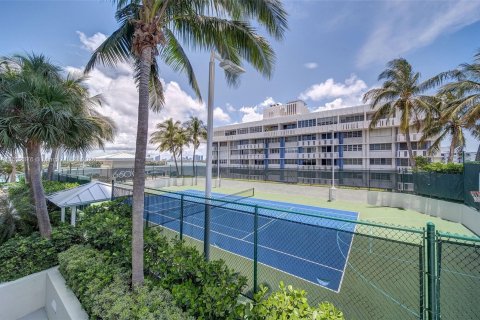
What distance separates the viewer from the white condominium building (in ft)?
118

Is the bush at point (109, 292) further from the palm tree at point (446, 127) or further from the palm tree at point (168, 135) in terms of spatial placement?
the palm tree at point (168, 135)

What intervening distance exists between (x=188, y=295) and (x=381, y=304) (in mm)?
5776

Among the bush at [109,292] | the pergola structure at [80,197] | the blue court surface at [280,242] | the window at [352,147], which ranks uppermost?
the window at [352,147]

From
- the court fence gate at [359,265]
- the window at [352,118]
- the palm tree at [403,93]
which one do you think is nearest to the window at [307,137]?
the window at [352,118]

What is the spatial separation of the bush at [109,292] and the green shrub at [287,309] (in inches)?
46.3

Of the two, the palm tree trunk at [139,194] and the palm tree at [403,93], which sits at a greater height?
the palm tree at [403,93]

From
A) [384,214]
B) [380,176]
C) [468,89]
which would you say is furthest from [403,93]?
[384,214]

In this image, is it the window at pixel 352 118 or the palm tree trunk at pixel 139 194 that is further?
the window at pixel 352 118

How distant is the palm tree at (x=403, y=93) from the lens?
2072 cm

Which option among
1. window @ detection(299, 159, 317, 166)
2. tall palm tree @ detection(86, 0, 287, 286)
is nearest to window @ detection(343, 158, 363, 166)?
window @ detection(299, 159, 317, 166)

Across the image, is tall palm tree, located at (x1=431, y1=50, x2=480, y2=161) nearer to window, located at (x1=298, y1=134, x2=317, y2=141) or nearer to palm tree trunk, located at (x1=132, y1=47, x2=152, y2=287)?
palm tree trunk, located at (x1=132, y1=47, x2=152, y2=287)

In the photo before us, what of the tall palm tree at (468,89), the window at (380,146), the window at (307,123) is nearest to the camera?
the tall palm tree at (468,89)

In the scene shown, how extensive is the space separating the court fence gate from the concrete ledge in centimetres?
282

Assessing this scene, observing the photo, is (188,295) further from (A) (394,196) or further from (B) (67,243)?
(A) (394,196)
